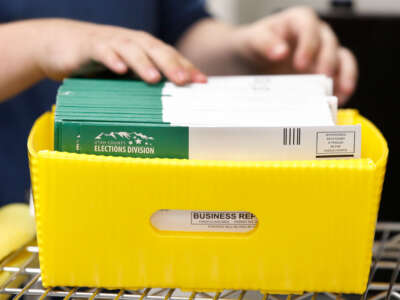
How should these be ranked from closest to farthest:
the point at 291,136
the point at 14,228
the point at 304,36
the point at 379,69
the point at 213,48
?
the point at 291,136 → the point at 14,228 → the point at 304,36 → the point at 213,48 → the point at 379,69

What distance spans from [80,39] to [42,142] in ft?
0.43

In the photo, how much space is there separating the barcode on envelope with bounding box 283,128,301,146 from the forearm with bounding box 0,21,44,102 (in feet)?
1.04

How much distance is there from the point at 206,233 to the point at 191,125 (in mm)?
97

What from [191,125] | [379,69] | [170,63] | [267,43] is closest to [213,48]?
[267,43]

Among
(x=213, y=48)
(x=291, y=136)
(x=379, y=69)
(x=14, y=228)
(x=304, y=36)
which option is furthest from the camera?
(x=379, y=69)

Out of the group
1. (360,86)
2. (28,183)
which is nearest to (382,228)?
(28,183)

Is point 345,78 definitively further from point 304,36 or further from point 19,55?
point 19,55

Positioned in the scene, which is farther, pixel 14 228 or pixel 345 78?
pixel 345 78

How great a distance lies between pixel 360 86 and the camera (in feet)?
4.84

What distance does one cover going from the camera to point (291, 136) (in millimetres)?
386

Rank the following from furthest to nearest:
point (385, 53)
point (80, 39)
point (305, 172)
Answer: point (385, 53) → point (80, 39) → point (305, 172)

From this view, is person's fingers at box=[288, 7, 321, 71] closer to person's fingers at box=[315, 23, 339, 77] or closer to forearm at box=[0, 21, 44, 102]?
person's fingers at box=[315, 23, 339, 77]

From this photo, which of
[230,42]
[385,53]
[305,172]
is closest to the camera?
[305,172]

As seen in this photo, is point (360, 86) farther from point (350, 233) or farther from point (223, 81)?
point (350, 233)
